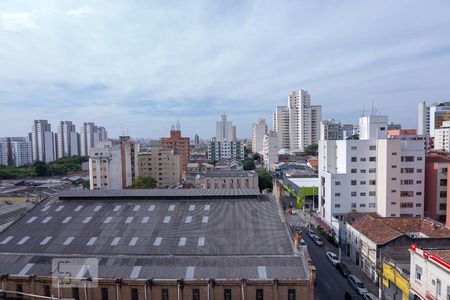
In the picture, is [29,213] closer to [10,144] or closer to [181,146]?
[181,146]

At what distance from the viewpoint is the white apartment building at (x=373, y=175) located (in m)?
34.6

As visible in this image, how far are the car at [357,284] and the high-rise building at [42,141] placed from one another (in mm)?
117390

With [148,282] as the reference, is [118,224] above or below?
above

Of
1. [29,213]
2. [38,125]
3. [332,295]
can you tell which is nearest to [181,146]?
[38,125]

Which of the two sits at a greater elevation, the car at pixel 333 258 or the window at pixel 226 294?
the window at pixel 226 294

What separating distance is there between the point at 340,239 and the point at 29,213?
2780 centimetres

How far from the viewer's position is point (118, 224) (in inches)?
896

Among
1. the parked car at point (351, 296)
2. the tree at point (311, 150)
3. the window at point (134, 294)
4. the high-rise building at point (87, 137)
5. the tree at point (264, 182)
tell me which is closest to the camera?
the window at point (134, 294)

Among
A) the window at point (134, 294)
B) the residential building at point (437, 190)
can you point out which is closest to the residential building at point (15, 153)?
the window at point (134, 294)

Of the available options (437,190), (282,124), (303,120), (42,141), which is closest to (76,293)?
(437,190)

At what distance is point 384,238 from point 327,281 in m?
5.28

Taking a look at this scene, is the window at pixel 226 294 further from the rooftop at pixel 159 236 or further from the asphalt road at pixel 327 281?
the asphalt road at pixel 327 281

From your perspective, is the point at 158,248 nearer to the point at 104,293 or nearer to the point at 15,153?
the point at 104,293

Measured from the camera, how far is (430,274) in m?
16.6
